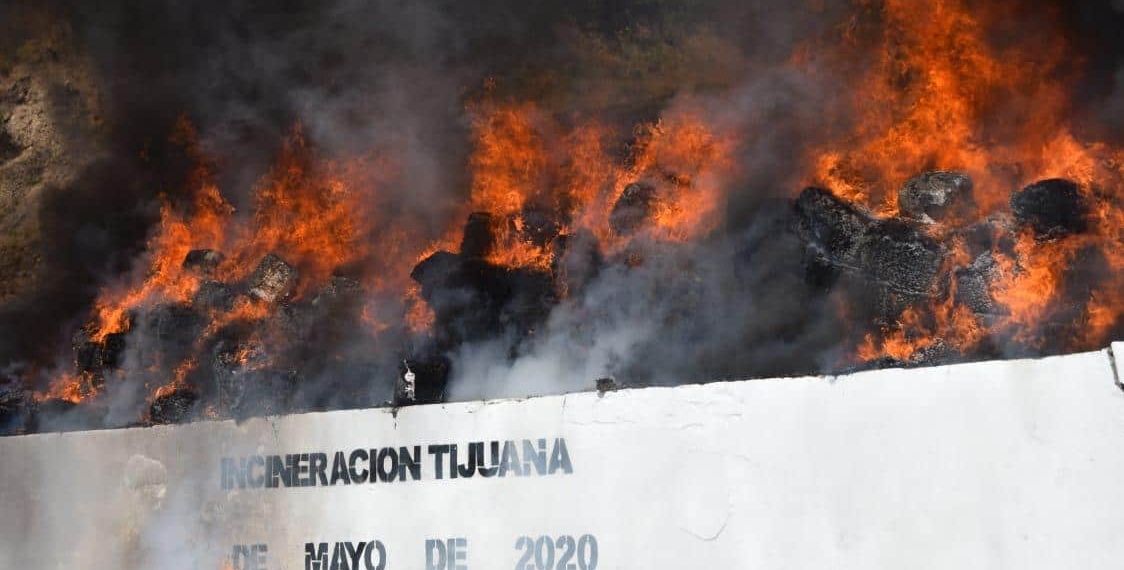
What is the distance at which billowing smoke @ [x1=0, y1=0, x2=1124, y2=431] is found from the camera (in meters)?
7.41

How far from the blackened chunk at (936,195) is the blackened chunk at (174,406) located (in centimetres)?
575

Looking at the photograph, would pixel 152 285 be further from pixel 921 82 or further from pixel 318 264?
pixel 921 82

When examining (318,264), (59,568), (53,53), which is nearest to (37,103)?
(53,53)

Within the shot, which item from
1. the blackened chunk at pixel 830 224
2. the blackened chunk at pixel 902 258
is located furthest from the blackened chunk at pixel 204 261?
the blackened chunk at pixel 902 258

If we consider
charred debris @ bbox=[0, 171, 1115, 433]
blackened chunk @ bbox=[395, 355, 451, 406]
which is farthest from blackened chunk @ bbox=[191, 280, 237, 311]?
blackened chunk @ bbox=[395, 355, 451, 406]

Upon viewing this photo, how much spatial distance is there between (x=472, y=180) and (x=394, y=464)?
319 centimetres

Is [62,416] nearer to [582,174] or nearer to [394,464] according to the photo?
[394,464]

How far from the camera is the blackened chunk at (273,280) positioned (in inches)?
347

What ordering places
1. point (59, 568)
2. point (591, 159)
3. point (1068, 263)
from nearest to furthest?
point (1068, 263)
point (59, 568)
point (591, 159)

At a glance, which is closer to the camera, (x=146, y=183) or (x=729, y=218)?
(x=729, y=218)

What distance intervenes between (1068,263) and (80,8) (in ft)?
29.3

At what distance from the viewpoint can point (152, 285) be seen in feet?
30.8

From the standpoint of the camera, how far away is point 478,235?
855cm

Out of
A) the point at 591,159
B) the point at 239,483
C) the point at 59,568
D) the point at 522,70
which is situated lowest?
the point at 59,568
